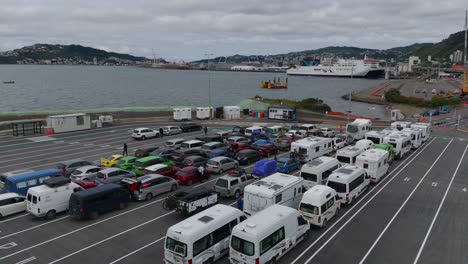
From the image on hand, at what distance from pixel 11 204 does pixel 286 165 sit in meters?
17.7

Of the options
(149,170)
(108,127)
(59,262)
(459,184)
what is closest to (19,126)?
(108,127)

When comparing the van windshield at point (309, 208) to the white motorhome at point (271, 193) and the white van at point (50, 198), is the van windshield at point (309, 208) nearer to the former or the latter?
the white motorhome at point (271, 193)

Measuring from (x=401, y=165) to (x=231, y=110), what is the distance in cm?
2937

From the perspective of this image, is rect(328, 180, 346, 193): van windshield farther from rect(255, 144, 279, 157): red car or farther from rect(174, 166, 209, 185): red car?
rect(255, 144, 279, 157): red car

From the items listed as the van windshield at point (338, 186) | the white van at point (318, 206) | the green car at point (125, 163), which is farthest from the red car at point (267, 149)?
the white van at point (318, 206)

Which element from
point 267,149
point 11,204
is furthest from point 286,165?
point 11,204

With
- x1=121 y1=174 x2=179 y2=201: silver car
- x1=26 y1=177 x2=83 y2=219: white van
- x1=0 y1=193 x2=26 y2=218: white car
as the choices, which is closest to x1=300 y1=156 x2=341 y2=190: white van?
x1=121 y1=174 x2=179 y2=201: silver car

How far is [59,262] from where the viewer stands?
556 inches

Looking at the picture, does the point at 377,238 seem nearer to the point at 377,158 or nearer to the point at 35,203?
the point at 377,158

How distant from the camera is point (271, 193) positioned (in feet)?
55.8

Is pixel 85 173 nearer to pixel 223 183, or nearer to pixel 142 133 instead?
pixel 223 183

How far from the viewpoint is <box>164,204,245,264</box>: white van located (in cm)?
1282

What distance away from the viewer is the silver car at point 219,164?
2633 cm

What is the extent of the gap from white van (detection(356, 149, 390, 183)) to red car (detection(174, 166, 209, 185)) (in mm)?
11368
